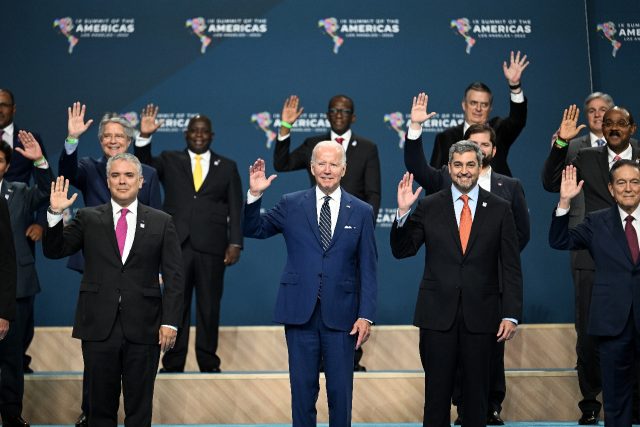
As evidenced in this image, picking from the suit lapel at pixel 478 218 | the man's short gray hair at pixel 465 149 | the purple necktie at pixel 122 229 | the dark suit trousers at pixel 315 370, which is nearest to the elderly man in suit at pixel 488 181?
the man's short gray hair at pixel 465 149

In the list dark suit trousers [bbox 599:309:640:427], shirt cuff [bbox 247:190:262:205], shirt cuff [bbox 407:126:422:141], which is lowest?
dark suit trousers [bbox 599:309:640:427]

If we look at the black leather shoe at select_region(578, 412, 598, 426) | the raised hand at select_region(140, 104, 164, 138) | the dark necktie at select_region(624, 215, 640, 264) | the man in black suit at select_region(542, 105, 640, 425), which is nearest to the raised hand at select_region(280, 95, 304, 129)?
the raised hand at select_region(140, 104, 164, 138)

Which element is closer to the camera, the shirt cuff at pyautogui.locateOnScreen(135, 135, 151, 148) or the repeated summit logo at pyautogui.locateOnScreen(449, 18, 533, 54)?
the shirt cuff at pyautogui.locateOnScreen(135, 135, 151, 148)

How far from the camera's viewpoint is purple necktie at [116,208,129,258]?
4898 millimetres

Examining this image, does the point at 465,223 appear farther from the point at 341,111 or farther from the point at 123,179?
the point at 341,111

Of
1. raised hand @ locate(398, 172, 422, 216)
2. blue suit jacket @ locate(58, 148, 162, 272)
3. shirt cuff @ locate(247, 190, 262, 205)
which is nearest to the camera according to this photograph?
raised hand @ locate(398, 172, 422, 216)

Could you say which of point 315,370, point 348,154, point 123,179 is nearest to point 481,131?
point 348,154

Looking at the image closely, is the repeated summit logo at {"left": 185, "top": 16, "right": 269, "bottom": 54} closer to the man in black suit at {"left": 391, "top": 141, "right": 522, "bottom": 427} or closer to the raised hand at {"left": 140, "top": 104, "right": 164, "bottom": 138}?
the raised hand at {"left": 140, "top": 104, "right": 164, "bottom": 138}

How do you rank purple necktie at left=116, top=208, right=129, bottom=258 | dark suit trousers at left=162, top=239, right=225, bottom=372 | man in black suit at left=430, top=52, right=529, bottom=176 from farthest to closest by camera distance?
dark suit trousers at left=162, top=239, right=225, bottom=372, man in black suit at left=430, top=52, right=529, bottom=176, purple necktie at left=116, top=208, right=129, bottom=258

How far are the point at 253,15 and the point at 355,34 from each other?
2.79 ft

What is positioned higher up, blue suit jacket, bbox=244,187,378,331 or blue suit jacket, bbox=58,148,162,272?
blue suit jacket, bbox=58,148,162,272

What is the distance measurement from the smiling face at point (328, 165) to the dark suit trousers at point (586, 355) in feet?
5.92

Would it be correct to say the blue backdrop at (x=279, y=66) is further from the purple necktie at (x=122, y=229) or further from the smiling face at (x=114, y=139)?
the purple necktie at (x=122, y=229)

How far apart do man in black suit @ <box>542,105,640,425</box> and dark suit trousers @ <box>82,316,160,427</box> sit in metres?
2.47
